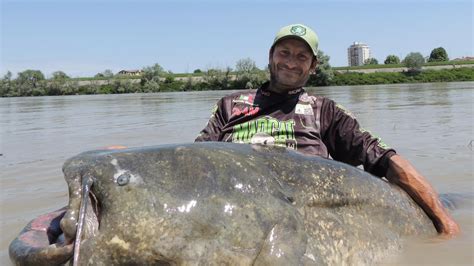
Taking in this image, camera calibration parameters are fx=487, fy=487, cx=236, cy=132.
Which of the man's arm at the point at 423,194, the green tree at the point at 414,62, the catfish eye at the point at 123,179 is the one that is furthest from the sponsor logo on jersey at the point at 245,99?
the green tree at the point at 414,62

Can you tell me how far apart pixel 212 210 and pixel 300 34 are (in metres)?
2.21

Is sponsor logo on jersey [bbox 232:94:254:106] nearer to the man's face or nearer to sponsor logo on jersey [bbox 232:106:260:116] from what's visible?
sponsor logo on jersey [bbox 232:106:260:116]

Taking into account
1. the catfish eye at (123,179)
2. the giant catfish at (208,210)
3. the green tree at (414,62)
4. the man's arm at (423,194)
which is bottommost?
the man's arm at (423,194)

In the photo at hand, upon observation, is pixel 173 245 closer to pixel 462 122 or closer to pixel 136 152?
pixel 136 152

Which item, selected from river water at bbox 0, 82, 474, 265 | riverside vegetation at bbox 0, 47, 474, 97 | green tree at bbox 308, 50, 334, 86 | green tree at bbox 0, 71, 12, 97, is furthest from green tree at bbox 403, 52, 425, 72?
river water at bbox 0, 82, 474, 265

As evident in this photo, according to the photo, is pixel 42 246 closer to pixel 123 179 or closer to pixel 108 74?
pixel 123 179

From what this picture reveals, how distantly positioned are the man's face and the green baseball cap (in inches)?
1.8

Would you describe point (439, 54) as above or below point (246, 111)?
above

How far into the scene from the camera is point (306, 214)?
251cm

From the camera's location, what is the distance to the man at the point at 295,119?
3.84 meters

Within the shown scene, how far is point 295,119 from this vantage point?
13.2ft

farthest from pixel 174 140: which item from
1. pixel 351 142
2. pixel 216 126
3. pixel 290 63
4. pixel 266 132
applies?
pixel 351 142

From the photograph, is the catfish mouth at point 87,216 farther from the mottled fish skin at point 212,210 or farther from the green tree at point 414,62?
the green tree at point 414,62

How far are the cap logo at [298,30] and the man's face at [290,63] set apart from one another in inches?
3.1
